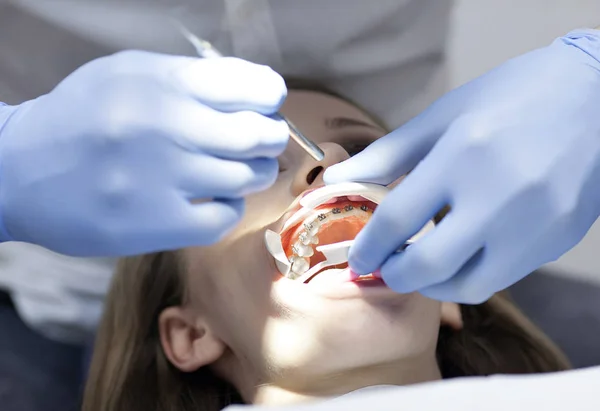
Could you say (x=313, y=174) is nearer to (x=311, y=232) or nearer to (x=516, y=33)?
(x=311, y=232)

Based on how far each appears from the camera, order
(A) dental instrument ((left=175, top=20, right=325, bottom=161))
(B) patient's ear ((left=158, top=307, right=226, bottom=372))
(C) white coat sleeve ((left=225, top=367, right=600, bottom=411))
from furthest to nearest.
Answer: (B) patient's ear ((left=158, top=307, right=226, bottom=372)) → (A) dental instrument ((left=175, top=20, right=325, bottom=161)) → (C) white coat sleeve ((left=225, top=367, right=600, bottom=411))

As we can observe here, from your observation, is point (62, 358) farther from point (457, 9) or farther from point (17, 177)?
point (457, 9)

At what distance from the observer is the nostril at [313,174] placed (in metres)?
1.26

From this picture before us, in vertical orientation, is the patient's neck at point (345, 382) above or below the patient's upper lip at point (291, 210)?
below

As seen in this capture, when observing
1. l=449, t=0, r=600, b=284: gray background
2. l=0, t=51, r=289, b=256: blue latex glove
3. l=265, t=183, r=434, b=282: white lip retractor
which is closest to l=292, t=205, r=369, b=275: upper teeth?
l=265, t=183, r=434, b=282: white lip retractor

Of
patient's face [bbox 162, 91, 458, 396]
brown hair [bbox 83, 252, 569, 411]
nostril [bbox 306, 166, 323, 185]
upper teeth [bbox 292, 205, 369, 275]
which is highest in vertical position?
nostril [bbox 306, 166, 323, 185]

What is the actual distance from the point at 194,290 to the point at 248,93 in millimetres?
457

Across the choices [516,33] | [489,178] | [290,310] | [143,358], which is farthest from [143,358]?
[516,33]

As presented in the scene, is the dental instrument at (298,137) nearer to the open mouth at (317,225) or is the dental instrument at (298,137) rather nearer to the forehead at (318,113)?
the open mouth at (317,225)

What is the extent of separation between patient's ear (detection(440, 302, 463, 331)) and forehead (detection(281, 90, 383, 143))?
0.38m

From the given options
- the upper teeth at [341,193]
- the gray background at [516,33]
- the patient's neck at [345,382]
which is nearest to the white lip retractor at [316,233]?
the upper teeth at [341,193]

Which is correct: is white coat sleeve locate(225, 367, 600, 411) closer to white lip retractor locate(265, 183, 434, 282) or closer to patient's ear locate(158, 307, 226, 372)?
white lip retractor locate(265, 183, 434, 282)

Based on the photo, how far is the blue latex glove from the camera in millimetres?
1020

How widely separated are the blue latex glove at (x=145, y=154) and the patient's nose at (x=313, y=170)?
18cm
